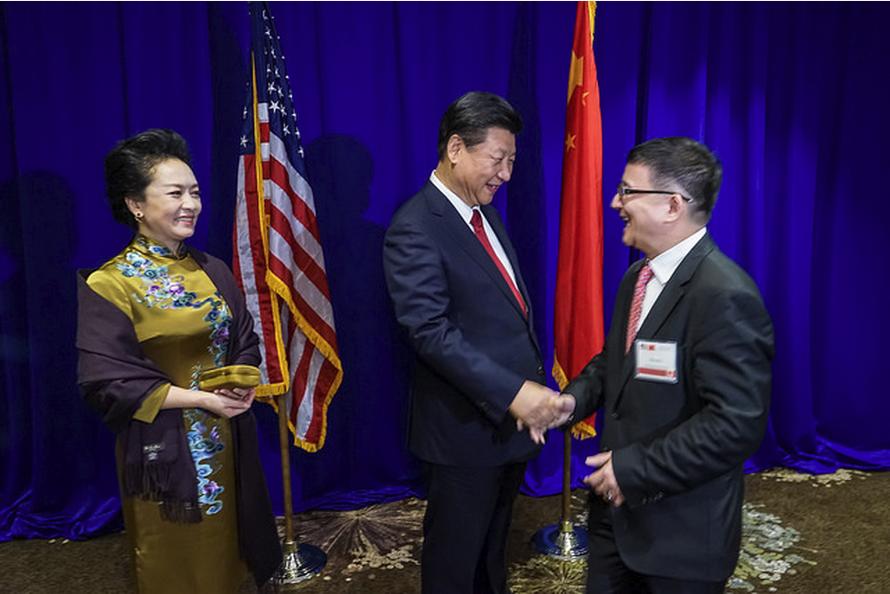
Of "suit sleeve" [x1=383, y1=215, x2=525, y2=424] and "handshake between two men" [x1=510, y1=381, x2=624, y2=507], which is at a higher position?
"suit sleeve" [x1=383, y1=215, x2=525, y2=424]

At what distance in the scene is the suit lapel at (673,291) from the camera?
1605mm

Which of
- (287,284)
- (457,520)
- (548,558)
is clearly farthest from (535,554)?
(287,284)

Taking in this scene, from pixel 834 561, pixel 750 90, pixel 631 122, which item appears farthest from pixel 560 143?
pixel 834 561

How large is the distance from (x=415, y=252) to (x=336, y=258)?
134 cm

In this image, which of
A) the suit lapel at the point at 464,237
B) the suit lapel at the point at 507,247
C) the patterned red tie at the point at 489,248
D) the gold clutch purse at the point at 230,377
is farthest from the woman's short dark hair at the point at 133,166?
the suit lapel at the point at 507,247

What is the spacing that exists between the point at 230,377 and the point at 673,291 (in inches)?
45.4

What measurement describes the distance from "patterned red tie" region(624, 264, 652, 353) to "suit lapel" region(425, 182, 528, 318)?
1.65 ft

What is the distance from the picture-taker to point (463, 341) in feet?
6.93

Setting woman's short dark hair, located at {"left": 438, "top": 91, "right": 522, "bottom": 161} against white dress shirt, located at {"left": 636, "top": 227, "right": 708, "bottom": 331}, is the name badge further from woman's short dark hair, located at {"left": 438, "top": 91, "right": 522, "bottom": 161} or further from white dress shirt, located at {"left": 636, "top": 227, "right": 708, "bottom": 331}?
woman's short dark hair, located at {"left": 438, "top": 91, "right": 522, "bottom": 161}

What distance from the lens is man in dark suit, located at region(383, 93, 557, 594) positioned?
2.09 meters

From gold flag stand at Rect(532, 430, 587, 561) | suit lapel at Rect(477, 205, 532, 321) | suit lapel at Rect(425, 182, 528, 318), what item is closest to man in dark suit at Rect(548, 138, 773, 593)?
suit lapel at Rect(425, 182, 528, 318)

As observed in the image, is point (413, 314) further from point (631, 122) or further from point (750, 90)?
point (750, 90)

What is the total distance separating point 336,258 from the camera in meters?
3.40

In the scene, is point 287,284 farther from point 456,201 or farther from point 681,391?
point 681,391
